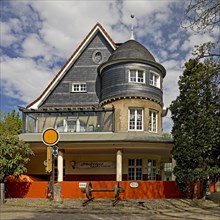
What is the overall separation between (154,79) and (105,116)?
5481 mm

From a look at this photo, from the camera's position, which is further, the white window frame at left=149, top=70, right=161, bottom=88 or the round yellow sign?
the white window frame at left=149, top=70, right=161, bottom=88

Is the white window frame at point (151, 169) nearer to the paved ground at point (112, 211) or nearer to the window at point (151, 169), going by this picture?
the window at point (151, 169)

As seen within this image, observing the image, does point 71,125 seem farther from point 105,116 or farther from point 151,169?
point 151,169

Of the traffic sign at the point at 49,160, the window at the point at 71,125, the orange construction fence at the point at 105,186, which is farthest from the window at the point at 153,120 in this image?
the traffic sign at the point at 49,160

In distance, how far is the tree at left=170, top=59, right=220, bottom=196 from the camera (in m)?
17.9

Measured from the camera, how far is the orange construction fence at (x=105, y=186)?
1909 centimetres

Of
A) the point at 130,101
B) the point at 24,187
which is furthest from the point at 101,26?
the point at 24,187

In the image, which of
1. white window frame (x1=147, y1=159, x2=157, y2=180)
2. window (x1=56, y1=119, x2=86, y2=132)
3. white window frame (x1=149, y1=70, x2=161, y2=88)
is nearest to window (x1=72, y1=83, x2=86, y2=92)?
window (x1=56, y1=119, x2=86, y2=132)

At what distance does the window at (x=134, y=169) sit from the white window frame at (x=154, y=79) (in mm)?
6222

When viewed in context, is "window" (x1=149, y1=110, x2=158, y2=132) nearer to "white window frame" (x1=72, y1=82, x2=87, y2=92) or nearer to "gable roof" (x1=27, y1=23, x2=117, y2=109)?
"white window frame" (x1=72, y1=82, x2=87, y2=92)

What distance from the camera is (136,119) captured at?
2509 centimetres

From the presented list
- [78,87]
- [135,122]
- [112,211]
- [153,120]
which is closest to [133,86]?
[135,122]

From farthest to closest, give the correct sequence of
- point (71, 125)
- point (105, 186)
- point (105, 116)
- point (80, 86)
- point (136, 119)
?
point (80, 86), point (136, 119), point (71, 125), point (105, 116), point (105, 186)

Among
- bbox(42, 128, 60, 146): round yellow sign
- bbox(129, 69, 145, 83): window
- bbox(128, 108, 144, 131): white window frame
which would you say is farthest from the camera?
bbox(129, 69, 145, 83): window
